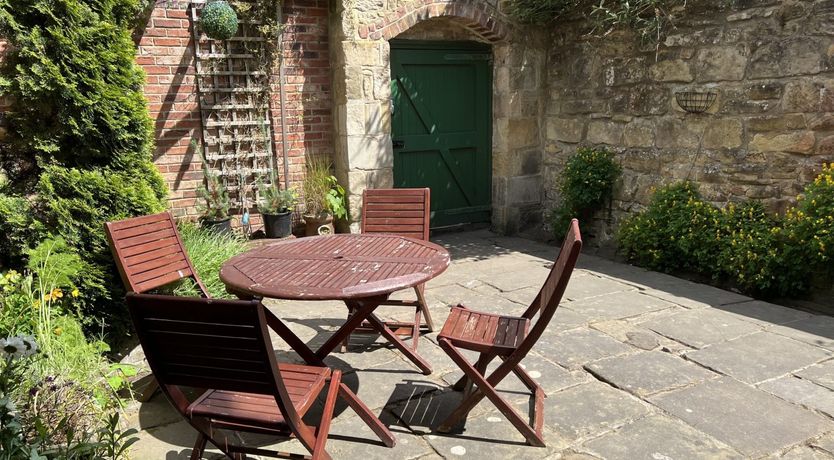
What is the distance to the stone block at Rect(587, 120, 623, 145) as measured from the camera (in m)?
5.87

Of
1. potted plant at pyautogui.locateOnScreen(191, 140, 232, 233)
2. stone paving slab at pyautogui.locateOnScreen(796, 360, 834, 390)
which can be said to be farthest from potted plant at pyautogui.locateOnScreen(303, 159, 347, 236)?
stone paving slab at pyautogui.locateOnScreen(796, 360, 834, 390)

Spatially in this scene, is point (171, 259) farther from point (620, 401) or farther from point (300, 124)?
point (300, 124)

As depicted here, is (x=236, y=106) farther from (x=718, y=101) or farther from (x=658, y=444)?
(x=658, y=444)

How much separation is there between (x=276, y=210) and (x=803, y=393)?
446 centimetres

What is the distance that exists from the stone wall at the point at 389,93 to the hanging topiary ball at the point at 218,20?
1044 mm

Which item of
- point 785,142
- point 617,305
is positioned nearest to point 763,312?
point 617,305

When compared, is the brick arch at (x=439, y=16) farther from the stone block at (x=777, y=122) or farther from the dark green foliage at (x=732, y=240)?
the stone block at (x=777, y=122)

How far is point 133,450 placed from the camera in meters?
2.50

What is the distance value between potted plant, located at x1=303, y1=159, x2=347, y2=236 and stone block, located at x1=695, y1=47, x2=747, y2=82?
3463 mm

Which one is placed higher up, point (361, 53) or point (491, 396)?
point (361, 53)

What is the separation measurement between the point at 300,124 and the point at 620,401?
4276 mm

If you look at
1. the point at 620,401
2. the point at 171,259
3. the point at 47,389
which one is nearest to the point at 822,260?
the point at 620,401

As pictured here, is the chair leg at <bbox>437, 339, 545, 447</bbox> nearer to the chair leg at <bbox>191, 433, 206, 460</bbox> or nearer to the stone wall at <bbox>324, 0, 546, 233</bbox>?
the chair leg at <bbox>191, 433, 206, 460</bbox>

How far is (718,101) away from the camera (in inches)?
193
